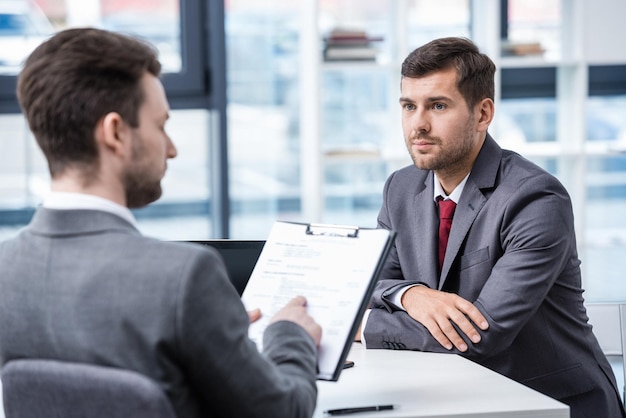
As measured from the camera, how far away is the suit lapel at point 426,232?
2.63 meters

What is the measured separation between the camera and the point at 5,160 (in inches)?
A: 209

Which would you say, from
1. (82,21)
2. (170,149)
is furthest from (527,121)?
(170,149)

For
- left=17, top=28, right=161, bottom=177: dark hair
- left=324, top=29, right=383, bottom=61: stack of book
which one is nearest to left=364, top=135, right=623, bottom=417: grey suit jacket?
→ left=17, top=28, right=161, bottom=177: dark hair

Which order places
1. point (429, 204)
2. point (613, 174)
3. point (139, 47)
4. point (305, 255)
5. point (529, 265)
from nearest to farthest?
1. point (139, 47)
2. point (305, 255)
3. point (529, 265)
4. point (429, 204)
5. point (613, 174)

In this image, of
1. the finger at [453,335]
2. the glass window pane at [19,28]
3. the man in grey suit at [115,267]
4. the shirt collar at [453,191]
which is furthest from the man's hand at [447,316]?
the glass window pane at [19,28]

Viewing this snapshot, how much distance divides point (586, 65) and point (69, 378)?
13.8 feet

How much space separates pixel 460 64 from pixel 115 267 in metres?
1.57

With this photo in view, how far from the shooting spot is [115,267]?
1.39m

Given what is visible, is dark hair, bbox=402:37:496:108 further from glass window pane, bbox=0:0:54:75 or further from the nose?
glass window pane, bbox=0:0:54:75

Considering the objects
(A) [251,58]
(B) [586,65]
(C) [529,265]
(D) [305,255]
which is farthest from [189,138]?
(D) [305,255]

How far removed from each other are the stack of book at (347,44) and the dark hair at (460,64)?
84.6 inches

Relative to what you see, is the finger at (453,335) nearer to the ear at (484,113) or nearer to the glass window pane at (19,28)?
the ear at (484,113)

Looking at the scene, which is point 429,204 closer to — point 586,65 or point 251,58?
point 586,65

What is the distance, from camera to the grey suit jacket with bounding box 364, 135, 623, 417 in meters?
2.42
